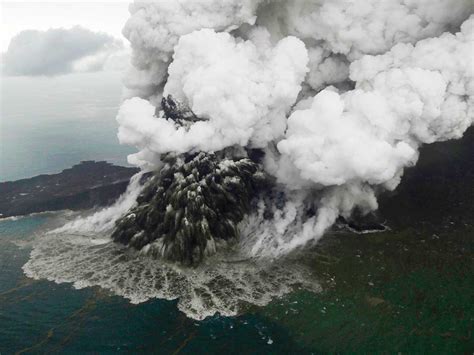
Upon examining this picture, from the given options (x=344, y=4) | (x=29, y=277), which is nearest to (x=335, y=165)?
(x=344, y=4)

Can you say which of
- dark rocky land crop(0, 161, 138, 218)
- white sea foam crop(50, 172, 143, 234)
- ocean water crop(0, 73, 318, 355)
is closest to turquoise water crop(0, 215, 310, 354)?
ocean water crop(0, 73, 318, 355)

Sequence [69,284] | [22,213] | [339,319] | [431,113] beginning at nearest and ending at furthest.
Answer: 1. [339,319]
2. [69,284]
3. [431,113]
4. [22,213]

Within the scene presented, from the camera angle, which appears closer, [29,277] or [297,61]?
[29,277]

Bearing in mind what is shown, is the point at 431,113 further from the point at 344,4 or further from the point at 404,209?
the point at 344,4

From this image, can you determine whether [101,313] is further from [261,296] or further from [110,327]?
[261,296]

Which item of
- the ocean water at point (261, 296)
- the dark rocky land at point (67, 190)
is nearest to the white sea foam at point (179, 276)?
the ocean water at point (261, 296)

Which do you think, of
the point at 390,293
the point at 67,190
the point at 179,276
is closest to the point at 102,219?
the point at 179,276

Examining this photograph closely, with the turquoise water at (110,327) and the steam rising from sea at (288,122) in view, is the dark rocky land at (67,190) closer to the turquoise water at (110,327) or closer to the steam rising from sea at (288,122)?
the steam rising from sea at (288,122)
